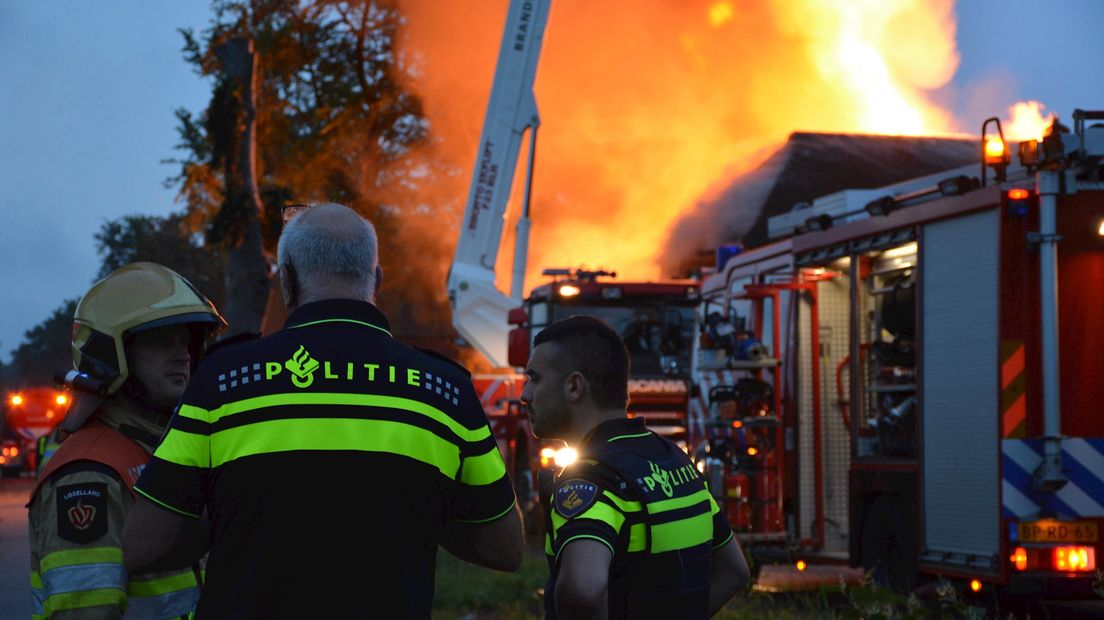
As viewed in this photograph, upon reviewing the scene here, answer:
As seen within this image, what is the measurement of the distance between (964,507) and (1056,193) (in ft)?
6.54

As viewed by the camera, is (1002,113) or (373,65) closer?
(1002,113)

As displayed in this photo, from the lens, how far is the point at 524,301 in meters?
16.2

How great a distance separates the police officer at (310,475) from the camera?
2840mm

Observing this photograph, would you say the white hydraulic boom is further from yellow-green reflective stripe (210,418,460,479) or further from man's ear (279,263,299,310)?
yellow-green reflective stripe (210,418,460,479)

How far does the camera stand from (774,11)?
25.3 metres

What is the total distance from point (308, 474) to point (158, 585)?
2.49 ft

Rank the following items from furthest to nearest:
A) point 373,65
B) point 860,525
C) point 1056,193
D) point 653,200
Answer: point 373,65 → point 653,200 → point 860,525 → point 1056,193

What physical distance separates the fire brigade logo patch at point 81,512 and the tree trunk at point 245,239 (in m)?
→ 13.5

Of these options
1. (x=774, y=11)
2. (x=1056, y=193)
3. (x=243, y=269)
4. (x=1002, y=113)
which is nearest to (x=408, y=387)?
(x=1056, y=193)

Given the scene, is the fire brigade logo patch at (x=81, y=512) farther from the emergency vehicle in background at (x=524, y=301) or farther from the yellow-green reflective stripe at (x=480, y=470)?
the emergency vehicle in background at (x=524, y=301)

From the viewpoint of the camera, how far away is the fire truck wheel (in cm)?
1024

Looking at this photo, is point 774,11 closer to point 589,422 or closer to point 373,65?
point 373,65

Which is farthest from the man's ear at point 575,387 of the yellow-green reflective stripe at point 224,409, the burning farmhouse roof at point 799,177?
the burning farmhouse roof at point 799,177

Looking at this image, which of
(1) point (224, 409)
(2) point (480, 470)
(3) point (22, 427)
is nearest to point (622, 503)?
(2) point (480, 470)
